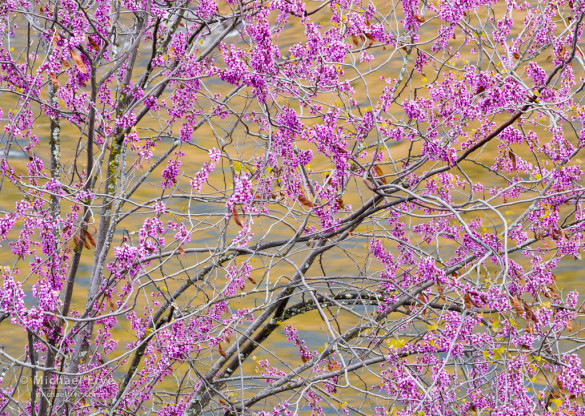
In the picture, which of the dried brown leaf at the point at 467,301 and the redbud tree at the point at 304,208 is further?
the redbud tree at the point at 304,208

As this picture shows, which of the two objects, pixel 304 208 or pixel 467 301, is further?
pixel 304 208

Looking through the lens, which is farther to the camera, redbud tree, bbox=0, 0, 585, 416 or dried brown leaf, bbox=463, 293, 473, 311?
redbud tree, bbox=0, 0, 585, 416

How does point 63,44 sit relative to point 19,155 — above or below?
below

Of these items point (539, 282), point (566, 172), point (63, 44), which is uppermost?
point (63, 44)

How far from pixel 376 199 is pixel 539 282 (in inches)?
43.0

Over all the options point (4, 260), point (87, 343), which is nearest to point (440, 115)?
point (87, 343)

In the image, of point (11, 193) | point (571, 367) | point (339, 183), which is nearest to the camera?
point (571, 367)

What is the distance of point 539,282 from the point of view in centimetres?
413

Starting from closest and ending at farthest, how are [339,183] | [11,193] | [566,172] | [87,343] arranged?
[566,172], [339,183], [87,343], [11,193]

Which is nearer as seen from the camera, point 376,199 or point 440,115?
point 376,199

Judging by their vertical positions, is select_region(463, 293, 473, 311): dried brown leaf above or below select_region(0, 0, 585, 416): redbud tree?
below

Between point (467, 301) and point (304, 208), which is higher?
point (304, 208)

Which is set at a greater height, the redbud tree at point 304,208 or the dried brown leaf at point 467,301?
the redbud tree at point 304,208

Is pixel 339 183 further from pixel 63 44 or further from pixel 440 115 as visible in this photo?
pixel 63 44
